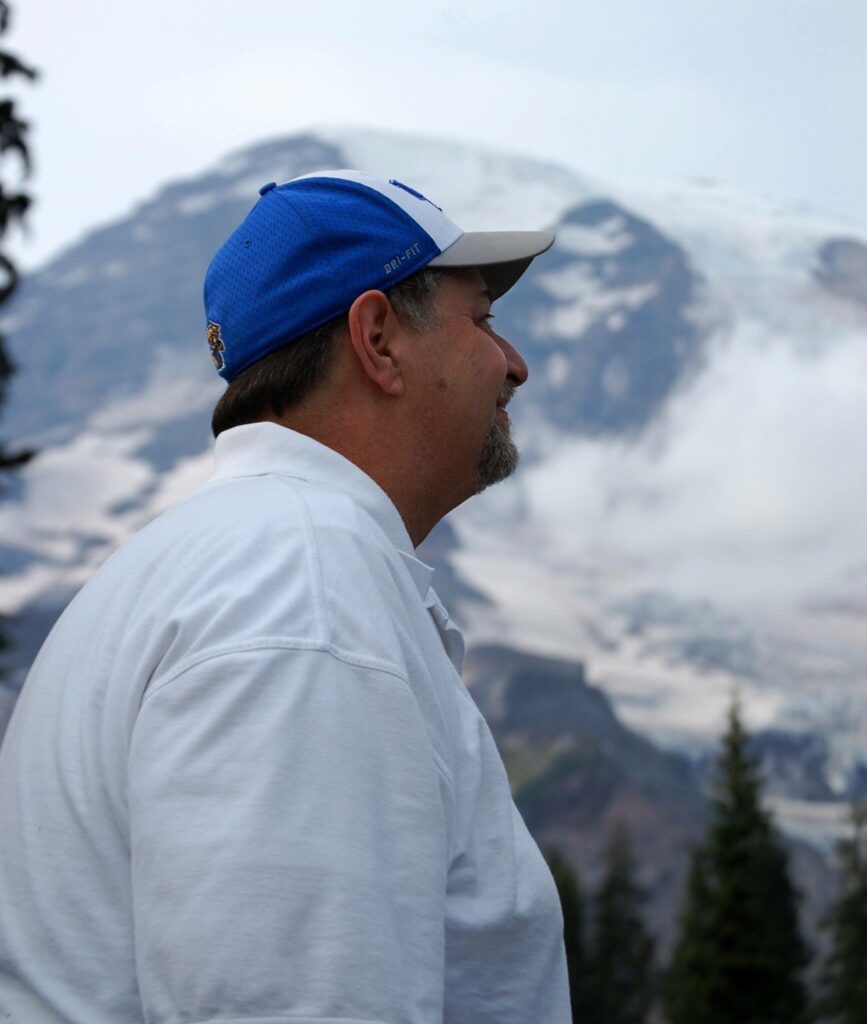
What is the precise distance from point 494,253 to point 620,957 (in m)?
56.8

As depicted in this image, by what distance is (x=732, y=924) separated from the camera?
37875 mm

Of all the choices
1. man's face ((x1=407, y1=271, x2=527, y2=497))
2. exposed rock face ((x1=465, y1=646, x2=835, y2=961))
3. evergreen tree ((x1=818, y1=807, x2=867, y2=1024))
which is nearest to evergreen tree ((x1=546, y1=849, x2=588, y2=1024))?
evergreen tree ((x1=818, y1=807, x2=867, y2=1024))

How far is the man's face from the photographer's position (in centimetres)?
221

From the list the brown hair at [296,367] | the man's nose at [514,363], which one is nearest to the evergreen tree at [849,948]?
the man's nose at [514,363]

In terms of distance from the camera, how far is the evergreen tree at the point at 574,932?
1844 inches

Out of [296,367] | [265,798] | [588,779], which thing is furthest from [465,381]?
[588,779]

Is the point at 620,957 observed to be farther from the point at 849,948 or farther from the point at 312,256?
the point at 312,256

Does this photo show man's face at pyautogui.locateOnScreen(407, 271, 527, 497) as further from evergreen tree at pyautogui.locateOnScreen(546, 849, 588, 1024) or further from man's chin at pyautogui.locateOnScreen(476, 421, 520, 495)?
evergreen tree at pyautogui.locateOnScreen(546, 849, 588, 1024)

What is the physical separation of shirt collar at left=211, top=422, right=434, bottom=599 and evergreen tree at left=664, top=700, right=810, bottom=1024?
36.8m

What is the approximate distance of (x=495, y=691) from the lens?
174500 millimetres

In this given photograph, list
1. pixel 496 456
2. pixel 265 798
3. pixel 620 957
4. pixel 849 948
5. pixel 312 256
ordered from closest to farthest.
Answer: pixel 265 798
pixel 312 256
pixel 496 456
pixel 849 948
pixel 620 957

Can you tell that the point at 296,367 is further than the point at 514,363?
No

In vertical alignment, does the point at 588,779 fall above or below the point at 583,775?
below

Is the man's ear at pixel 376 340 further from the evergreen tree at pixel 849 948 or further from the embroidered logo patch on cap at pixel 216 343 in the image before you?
the evergreen tree at pixel 849 948
